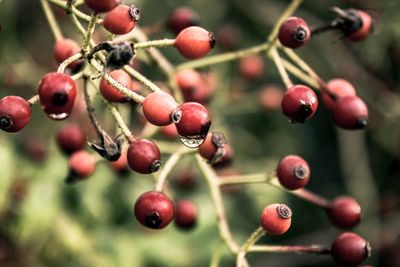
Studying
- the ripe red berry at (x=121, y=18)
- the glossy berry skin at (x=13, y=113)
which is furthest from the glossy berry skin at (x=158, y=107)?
the glossy berry skin at (x=13, y=113)

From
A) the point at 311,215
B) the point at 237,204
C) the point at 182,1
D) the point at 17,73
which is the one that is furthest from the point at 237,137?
the point at 17,73

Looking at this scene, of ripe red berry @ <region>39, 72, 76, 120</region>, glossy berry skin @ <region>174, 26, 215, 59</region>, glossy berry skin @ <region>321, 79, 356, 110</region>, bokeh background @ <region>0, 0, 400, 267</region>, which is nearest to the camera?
ripe red berry @ <region>39, 72, 76, 120</region>

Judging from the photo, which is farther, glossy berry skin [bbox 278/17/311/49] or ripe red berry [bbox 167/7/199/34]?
ripe red berry [bbox 167/7/199/34]

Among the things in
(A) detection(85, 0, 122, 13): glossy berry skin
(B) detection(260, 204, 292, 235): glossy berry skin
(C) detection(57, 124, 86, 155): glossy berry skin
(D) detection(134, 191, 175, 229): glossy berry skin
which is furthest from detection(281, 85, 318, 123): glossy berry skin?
(C) detection(57, 124, 86, 155): glossy berry skin

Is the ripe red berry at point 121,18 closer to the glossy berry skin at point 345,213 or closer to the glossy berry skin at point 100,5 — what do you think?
the glossy berry skin at point 100,5

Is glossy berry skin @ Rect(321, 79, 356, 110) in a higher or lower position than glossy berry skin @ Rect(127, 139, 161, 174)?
higher

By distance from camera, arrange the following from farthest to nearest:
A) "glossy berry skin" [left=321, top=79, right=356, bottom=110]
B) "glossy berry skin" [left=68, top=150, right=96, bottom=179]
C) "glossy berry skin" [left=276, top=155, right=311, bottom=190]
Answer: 1. "glossy berry skin" [left=68, top=150, right=96, bottom=179]
2. "glossy berry skin" [left=321, top=79, right=356, bottom=110]
3. "glossy berry skin" [left=276, top=155, right=311, bottom=190]

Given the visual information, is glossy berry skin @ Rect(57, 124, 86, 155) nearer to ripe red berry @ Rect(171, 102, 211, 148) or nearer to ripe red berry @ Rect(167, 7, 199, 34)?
ripe red berry @ Rect(167, 7, 199, 34)

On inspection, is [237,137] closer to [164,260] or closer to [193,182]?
[193,182]
